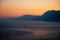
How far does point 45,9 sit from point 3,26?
615 mm

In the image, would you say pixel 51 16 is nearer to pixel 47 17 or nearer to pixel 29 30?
pixel 47 17

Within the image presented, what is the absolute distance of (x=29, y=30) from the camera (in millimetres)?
1765

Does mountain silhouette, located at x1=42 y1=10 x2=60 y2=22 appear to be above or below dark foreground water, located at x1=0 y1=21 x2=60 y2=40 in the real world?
above

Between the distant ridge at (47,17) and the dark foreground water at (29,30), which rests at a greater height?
the distant ridge at (47,17)

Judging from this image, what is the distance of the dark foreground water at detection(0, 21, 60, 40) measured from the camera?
1747 mm

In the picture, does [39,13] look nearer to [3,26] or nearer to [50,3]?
[50,3]

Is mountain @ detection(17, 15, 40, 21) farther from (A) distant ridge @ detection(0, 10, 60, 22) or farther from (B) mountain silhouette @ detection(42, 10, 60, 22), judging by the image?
(B) mountain silhouette @ detection(42, 10, 60, 22)

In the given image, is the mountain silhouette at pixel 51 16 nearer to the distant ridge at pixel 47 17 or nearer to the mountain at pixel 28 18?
the distant ridge at pixel 47 17

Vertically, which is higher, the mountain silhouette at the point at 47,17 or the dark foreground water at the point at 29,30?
the mountain silhouette at the point at 47,17

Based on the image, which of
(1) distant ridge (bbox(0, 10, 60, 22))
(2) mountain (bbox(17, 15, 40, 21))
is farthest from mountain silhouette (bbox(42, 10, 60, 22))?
(2) mountain (bbox(17, 15, 40, 21))

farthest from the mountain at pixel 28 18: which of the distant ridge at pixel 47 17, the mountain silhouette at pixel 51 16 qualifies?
the mountain silhouette at pixel 51 16

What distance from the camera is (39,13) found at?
1.78 metres

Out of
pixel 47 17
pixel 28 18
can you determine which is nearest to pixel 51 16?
pixel 47 17

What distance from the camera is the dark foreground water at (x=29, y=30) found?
68.8 inches
